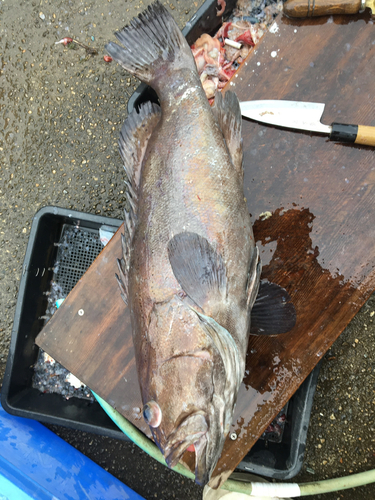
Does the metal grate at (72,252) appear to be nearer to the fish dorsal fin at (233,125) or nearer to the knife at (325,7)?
the fish dorsal fin at (233,125)

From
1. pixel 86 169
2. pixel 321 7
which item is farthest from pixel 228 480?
pixel 321 7

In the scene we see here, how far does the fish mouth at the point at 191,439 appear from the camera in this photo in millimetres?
1301

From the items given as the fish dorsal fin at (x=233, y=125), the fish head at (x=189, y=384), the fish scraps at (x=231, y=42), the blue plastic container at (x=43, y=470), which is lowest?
the blue plastic container at (x=43, y=470)

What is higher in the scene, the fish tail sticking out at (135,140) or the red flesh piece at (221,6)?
the red flesh piece at (221,6)

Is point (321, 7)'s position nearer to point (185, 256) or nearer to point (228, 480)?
point (185, 256)

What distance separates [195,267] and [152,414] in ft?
2.12

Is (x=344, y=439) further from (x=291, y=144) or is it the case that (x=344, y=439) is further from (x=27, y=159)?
(x=27, y=159)

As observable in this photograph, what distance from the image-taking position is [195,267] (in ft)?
4.77

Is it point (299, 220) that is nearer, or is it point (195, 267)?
point (195, 267)

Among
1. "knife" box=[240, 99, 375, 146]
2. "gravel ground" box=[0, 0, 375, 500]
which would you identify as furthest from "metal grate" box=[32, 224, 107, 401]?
"knife" box=[240, 99, 375, 146]

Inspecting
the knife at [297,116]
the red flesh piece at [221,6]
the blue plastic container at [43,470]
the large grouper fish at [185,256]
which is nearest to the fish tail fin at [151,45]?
the large grouper fish at [185,256]

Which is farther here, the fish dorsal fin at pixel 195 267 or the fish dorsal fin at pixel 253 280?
the fish dorsal fin at pixel 253 280

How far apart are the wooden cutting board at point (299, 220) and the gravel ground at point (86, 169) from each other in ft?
3.67

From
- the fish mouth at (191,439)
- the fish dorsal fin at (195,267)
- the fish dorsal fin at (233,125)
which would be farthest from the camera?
the fish dorsal fin at (233,125)
